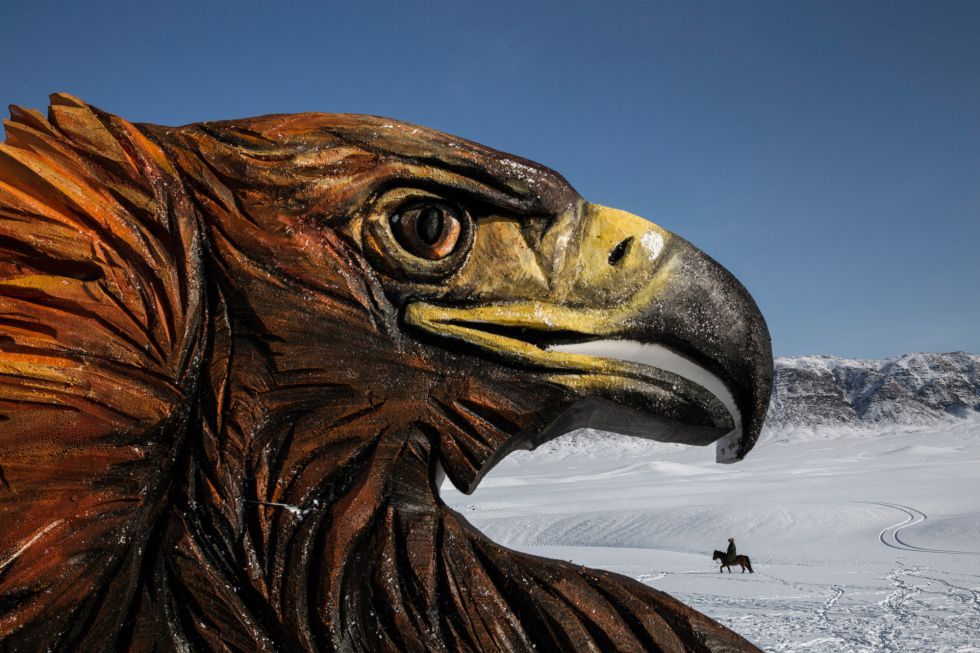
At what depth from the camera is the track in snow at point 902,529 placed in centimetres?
1107

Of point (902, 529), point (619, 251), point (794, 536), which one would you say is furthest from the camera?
point (794, 536)

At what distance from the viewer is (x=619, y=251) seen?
1.45m

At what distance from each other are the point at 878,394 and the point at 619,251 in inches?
1821

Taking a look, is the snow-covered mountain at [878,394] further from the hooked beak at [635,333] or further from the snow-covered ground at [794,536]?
the hooked beak at [635,333]

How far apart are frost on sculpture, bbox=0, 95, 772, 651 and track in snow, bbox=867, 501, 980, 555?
37.6 feet

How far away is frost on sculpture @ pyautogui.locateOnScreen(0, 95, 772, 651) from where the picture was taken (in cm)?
127

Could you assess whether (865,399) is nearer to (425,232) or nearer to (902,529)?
(902,529)

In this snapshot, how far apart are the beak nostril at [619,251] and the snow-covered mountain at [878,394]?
41.8 metres

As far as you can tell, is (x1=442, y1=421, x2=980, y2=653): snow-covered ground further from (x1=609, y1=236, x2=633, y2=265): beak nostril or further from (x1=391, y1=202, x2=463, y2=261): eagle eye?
(x1=391, y1=202, x2=463, y2=261): eagle eye

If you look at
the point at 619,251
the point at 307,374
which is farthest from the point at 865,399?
the point at 307,374

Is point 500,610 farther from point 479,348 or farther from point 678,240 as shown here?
point 678,240

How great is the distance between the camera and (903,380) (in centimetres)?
4303

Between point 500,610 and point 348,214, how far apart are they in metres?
0.72

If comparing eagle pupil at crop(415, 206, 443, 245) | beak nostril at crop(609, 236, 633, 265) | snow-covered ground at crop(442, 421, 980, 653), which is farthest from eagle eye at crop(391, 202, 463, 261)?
snow-covered ground at crop(442, 421, 980, 653)
